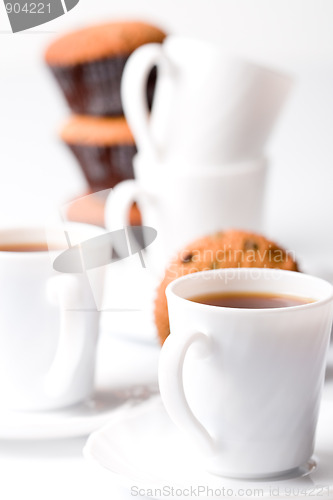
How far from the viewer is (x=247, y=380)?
542 millimetres

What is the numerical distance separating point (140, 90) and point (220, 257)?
0.48 metres

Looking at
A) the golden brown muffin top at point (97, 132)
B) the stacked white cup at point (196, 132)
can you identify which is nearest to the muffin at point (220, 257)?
the stacked white cup at point (196, 132)

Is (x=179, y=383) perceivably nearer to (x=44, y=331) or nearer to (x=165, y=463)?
(x=165, y=463)

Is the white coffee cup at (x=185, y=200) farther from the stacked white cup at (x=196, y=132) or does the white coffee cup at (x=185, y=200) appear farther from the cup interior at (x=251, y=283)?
the cup interior at (x=251, y=283)

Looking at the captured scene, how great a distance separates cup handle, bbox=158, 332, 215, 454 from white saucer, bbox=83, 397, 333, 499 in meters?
0.02

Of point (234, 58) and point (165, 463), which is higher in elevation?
point (234, 58)

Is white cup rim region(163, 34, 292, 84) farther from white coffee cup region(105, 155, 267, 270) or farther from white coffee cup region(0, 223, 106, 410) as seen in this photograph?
white coffee cup region(0, 223, 106, 410)

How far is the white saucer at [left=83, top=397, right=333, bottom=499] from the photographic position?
532mm

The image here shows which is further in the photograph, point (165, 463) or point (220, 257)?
point (220, 257)

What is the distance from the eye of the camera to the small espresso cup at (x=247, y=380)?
0.53 metres

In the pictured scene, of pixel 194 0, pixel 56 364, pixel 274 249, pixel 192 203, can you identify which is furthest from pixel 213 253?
pixel 194 0

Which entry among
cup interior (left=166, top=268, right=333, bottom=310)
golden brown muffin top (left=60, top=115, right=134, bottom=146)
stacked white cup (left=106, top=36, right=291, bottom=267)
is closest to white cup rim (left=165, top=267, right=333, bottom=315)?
cup interior (left=166, top=268, right=333, bottom=310)

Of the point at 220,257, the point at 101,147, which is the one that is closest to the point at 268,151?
the point at 101,147

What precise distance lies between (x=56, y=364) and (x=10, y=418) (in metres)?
0.06
